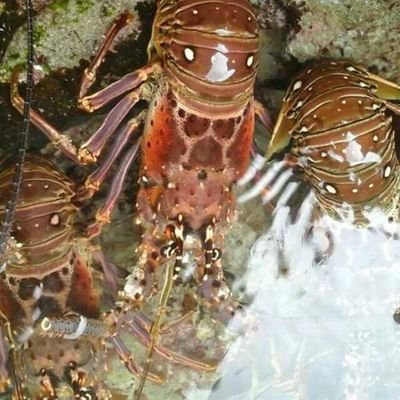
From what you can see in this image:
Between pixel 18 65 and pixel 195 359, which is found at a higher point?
pixel 18 65

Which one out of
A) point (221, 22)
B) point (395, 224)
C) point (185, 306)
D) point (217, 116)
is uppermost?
point (221, 22)

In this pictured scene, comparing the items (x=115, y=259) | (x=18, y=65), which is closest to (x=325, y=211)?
(x=115, y=259)

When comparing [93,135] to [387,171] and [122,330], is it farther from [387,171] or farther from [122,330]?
[387,171]

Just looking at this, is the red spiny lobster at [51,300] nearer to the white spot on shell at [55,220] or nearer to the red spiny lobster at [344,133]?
the white spot on shell at [55,220]

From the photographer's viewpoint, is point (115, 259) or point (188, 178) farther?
point (115, 259)

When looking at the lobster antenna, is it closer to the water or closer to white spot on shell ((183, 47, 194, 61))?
the water

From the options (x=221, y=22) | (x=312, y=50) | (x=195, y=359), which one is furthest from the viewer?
(x=195, y=359)

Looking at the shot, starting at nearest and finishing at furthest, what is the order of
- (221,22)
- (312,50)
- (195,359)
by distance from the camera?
(221,22)
(312,50)
(195,359)

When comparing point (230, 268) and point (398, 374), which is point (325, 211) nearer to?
point (230, 268)
